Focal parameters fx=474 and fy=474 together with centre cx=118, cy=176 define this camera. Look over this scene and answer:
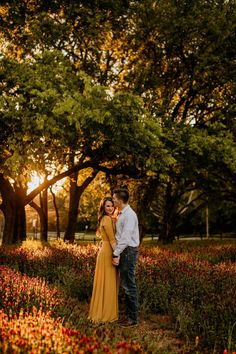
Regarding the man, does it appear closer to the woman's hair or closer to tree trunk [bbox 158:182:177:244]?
the woman's hair

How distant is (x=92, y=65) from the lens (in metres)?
18.4

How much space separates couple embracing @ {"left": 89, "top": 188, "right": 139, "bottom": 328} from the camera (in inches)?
300

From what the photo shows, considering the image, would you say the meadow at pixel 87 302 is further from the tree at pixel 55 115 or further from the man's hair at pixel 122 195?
the tree at pixel 55 115

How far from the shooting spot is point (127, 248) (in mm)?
7676

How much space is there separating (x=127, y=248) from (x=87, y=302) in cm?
231

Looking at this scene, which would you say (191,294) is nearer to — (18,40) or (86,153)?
(86,153)

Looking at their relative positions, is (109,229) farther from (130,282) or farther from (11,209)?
(11,209)

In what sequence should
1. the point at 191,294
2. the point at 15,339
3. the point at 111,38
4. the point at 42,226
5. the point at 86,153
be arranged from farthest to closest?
1. the point at 42,226
2. the point at 111,38
3. the point at 86,153
4. the point at 191,294
5. the point at 15,339

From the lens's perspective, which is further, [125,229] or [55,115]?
[55,115]

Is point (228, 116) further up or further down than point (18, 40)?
further down

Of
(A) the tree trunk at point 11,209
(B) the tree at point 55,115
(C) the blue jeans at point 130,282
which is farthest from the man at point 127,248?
(A) the tree trunk at point 11,209

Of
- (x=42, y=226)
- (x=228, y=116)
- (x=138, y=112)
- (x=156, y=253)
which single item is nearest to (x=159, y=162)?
(x=138, y=112)

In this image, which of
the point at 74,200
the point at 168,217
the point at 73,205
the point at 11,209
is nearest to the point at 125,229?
the point at 11,209

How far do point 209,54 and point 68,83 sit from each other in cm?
668
